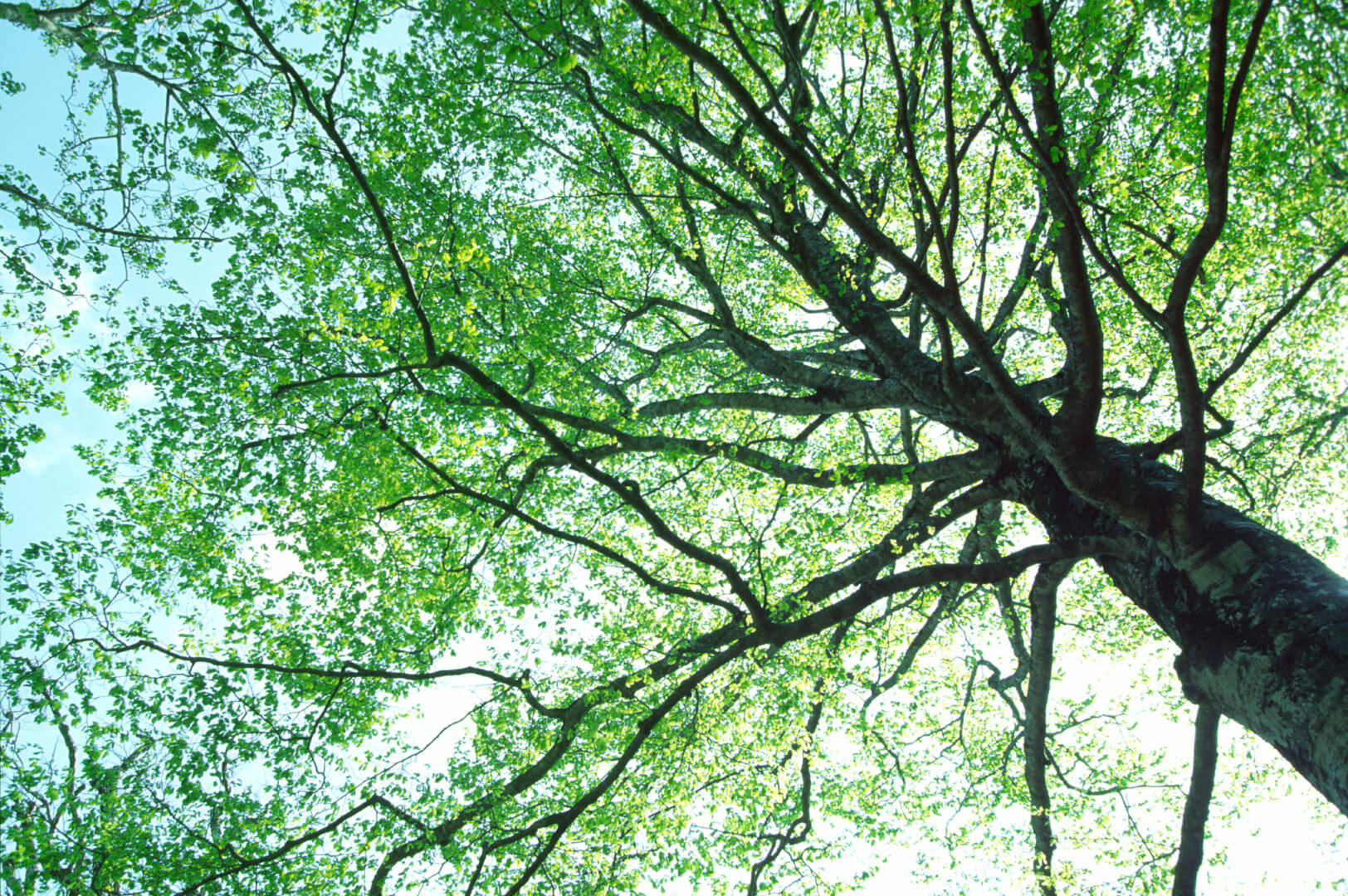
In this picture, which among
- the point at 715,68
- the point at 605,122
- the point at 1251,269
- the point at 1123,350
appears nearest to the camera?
the point at 715,68

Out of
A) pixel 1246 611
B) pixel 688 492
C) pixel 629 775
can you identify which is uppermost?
pixel 688 492

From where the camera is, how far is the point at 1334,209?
446cm

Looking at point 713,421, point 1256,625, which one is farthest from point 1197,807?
point 713,421

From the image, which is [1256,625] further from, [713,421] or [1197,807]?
[713,421]

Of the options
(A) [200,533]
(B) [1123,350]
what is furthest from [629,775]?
(B) [1123,350]

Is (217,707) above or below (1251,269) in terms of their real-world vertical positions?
below

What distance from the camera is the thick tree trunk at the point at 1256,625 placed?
3.54m

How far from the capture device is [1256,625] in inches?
160

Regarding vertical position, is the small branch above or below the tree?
below

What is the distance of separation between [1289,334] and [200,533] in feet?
48.3

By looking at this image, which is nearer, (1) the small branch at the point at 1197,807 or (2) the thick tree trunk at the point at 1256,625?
(2) the thick tree trunk at the point at 1256,625

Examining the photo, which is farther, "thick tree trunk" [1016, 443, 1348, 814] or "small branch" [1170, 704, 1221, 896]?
"small branch" [1170, 704, 1221, 896]

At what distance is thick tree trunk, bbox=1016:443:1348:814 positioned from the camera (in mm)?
3535

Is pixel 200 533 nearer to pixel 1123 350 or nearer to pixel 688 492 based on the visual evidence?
pixel 688 492
